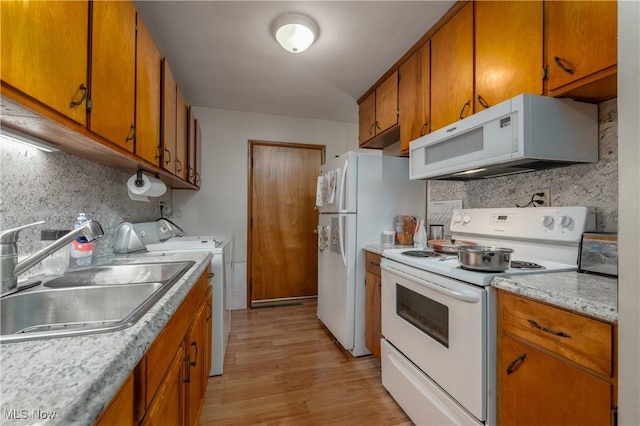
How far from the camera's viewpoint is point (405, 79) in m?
2.19

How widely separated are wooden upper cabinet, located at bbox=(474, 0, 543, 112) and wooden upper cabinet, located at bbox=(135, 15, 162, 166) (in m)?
1.80

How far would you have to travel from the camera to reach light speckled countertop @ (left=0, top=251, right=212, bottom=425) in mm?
388

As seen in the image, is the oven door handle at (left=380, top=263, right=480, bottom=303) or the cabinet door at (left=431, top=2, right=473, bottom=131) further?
the cabinet door at (left=431, top=2, right=473, bottom=131)

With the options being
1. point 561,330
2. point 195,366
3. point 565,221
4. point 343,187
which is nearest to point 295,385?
point 195,366

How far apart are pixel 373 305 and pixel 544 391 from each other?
1232 mm

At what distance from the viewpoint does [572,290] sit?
926mm

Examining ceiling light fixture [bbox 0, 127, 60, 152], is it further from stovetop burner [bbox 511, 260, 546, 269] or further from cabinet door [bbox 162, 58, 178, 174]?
stovetop burner [bbox 511, 260, 546, 269]

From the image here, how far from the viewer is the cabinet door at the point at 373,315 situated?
206 cm

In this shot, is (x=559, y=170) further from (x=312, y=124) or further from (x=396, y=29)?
(x=312, y=124)

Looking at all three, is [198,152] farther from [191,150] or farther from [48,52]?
[48,52]

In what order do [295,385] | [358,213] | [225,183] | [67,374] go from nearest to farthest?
[67,374]
[295,385]
[358,213]
[225,183]

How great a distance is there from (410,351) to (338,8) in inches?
79.9

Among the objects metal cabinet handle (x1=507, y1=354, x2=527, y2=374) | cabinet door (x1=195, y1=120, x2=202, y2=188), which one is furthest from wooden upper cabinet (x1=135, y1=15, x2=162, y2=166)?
metal cabinet handle (x1=507, y1=354, x2=527, y2=374)

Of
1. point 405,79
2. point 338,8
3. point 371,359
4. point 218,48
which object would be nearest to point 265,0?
point 338,8
